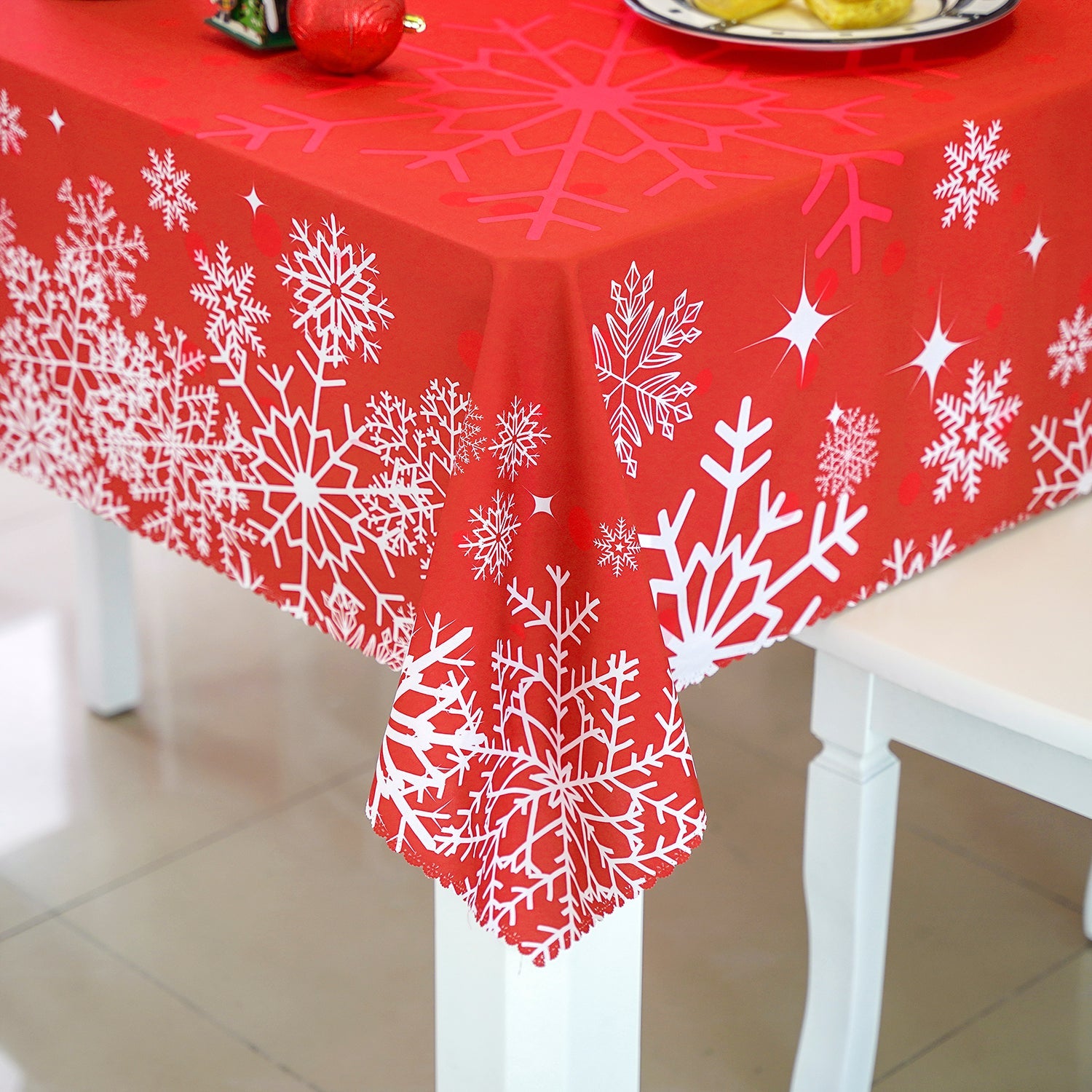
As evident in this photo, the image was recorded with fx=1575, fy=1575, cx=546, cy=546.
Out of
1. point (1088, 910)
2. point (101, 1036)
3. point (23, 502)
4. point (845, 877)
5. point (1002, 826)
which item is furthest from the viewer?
point (23, 502)

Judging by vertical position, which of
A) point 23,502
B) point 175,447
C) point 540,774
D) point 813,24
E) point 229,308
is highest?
point 813,24

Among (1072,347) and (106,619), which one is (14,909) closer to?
(106,619)

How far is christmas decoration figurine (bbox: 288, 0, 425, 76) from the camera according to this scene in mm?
919

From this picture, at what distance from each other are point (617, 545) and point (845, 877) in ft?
1.48

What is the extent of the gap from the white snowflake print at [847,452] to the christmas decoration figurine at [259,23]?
0.43 metres

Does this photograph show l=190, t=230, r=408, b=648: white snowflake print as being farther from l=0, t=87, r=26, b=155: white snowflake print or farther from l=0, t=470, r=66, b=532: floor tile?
l=0, t=470, r=66, b=532: floor tile

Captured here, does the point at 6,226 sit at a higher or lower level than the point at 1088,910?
higher

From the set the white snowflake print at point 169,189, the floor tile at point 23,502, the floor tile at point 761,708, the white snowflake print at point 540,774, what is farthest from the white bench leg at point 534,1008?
the floor tile at point 23,502

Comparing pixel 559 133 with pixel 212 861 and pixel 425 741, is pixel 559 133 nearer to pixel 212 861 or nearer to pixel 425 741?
pixel 425 741

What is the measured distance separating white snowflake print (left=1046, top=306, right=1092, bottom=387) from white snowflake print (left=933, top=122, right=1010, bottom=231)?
14cm

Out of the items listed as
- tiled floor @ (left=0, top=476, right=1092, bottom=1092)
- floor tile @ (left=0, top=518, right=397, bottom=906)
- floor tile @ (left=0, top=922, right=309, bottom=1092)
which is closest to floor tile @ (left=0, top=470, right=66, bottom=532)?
floor tile @ (left=0, top=518, right=397, bottom=906)

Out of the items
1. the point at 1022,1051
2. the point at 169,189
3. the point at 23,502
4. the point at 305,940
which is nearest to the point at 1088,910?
the point at 1022,1051

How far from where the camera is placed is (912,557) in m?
0.99

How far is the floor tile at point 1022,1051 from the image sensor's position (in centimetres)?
128
